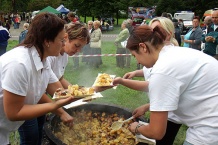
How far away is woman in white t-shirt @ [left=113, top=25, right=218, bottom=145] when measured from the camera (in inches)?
65.0

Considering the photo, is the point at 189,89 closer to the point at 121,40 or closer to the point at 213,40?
the point at 213,40

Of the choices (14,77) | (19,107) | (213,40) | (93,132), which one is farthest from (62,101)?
(213,40)

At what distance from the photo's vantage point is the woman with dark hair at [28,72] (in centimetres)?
175

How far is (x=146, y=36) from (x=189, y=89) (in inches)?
19.3

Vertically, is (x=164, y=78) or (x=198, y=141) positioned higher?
(x=164, y=78)

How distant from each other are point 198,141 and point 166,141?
49.2 inches

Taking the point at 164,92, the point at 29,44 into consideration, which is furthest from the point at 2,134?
the point at 164,92

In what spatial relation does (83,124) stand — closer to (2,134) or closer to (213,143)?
(2,134)

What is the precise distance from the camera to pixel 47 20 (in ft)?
6.16

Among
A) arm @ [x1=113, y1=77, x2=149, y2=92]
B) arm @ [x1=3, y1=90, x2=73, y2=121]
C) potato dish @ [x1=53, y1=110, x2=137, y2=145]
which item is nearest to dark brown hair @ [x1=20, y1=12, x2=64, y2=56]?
arm @ [x1=3, y1=90, x2=73, y2=121]

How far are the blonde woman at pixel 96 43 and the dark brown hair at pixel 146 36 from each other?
24.6ft

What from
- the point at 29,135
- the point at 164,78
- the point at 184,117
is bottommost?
the point at 29,135

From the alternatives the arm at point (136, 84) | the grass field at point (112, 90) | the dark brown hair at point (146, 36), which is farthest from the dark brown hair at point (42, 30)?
the grass field at point (112, 90)

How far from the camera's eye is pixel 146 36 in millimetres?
1803
